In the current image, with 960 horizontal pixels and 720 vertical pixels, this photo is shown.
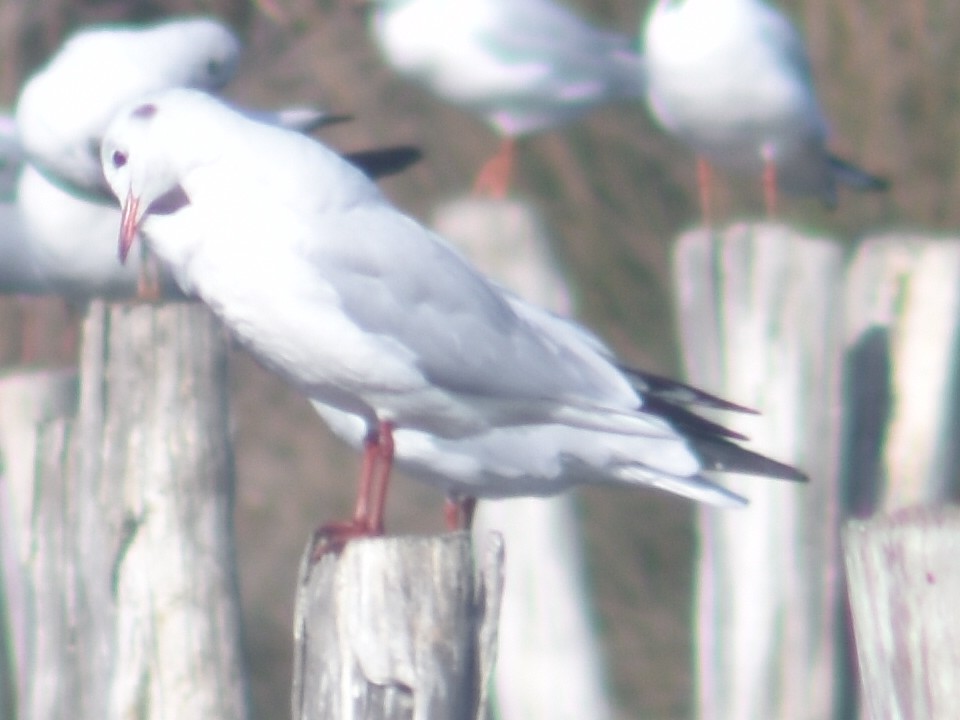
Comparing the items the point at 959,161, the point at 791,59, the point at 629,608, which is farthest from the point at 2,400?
the point at 959,161

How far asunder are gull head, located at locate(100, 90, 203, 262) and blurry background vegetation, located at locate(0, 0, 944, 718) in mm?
2933

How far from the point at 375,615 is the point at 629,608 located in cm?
352

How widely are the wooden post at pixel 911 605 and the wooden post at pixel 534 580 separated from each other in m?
1.40

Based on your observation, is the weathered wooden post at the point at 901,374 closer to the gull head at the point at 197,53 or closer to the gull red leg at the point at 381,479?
the gull red leg at the point at 381,479

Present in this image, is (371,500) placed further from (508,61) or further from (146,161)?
(508,61)

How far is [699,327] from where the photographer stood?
3.18 meters

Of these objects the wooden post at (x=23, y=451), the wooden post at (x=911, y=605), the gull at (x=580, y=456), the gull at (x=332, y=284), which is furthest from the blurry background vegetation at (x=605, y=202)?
the wooden post at (x=911, y=605)

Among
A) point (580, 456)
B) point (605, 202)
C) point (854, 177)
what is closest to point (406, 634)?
point (580, 456)

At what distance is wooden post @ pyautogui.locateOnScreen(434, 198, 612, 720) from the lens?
3.16 m

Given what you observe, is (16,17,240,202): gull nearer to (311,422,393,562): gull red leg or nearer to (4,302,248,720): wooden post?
(4,302,248,720): wooden post

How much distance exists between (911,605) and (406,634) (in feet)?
1.96

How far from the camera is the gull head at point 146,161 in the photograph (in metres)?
2.45

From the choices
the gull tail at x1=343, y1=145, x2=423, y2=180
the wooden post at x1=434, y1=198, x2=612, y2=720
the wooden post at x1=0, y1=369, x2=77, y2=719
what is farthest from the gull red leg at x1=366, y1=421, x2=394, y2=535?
the gull tail at x1=343, y1=145, x2=423, y2=180

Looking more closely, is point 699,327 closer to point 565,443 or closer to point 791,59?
point 565,443
